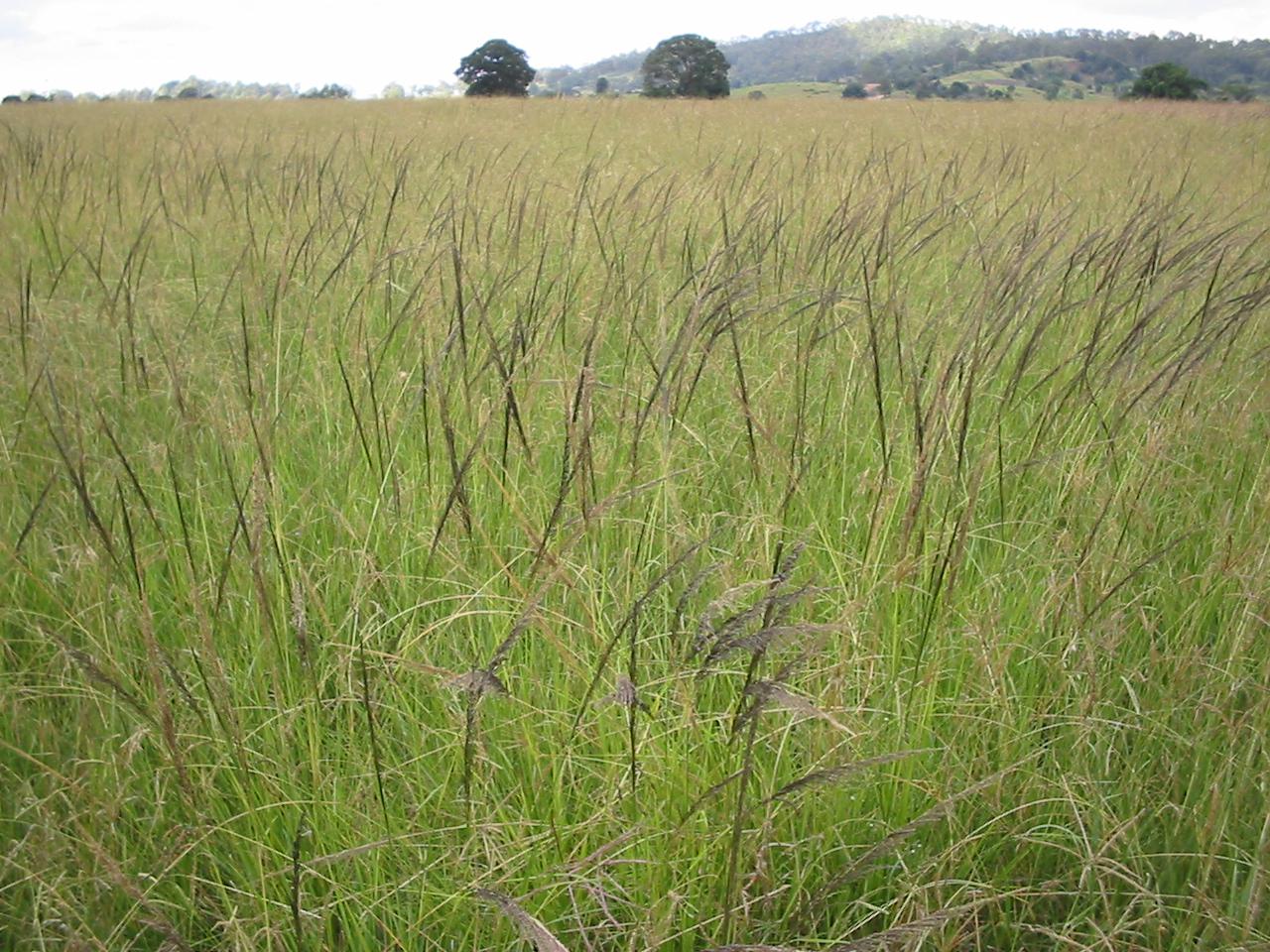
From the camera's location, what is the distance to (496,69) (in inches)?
1220

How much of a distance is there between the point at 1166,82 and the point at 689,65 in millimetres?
13611

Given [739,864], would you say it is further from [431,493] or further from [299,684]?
[431,493]

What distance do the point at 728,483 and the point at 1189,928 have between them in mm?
1154

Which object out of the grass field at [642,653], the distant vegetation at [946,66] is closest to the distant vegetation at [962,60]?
the distant vegetation at [946,66]

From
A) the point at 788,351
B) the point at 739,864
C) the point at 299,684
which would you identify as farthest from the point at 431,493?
the point at 788,351

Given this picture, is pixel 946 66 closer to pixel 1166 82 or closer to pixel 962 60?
pixel 962 60

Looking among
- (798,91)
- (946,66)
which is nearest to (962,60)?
(946,66)

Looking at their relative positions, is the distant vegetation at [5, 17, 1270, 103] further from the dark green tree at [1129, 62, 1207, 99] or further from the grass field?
the grass field

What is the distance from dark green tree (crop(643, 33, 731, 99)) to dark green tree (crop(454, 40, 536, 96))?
4202 millimetres

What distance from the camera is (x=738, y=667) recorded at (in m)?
1.44

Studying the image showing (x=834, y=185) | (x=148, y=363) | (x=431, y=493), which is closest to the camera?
(x=431, y=493)

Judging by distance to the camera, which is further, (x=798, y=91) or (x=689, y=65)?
(x=798, y=91)

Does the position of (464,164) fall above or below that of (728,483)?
above

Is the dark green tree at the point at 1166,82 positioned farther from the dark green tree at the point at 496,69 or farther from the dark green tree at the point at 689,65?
the dark green tree at the point at 496,69
